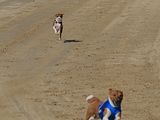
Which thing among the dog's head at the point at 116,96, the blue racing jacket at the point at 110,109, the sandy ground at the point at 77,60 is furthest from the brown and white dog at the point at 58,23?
the dog's head at the point at 116,96

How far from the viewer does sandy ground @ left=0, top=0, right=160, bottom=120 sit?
1766cm

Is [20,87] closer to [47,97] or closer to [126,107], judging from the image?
[47,97]

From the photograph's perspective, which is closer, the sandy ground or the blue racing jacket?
the blue racing jacket

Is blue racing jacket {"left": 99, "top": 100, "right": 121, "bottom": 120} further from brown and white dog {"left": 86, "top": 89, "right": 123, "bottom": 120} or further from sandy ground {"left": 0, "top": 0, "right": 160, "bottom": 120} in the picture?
sandy ground {"left": 0, "top": 0, "right": 160, "bottom": 120}

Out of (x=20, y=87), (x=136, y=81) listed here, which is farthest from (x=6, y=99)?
(x=136, y=81)

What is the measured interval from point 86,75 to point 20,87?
3.15m

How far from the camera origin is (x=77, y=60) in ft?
82.1

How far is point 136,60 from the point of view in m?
25.1

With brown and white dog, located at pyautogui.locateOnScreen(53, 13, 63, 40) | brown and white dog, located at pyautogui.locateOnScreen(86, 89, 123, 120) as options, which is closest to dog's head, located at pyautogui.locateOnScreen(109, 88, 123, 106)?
brown and white dog, located at pyautogui.locateOnScreen(86, 89, 123, 120)

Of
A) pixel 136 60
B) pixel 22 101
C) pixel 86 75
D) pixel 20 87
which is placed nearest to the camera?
pixel 22 101

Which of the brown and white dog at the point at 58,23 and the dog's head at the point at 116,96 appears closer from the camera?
the dog's head at the point at 116,96

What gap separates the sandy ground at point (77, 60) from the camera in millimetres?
17656

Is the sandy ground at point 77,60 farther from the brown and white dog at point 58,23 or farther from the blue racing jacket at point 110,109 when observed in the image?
the blue racing jacket at point 110,109

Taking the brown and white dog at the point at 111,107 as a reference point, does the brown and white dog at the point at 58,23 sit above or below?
below
